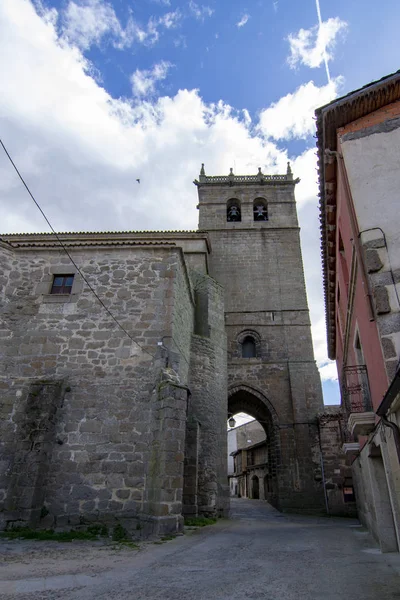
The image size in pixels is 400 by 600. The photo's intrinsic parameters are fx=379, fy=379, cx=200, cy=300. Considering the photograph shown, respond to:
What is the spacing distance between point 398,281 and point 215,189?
21229mm

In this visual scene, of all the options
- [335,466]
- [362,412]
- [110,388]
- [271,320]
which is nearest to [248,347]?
[271,320]

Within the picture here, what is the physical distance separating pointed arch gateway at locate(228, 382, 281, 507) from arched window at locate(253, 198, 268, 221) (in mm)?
11169

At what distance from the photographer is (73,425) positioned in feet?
25.2

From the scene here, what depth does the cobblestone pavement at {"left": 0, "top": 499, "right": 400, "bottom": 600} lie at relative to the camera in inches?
140

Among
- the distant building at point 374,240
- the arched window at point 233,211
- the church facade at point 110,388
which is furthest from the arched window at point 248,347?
the distant building at point 374,240

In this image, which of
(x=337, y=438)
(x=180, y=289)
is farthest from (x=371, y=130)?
(x=337, y=438)

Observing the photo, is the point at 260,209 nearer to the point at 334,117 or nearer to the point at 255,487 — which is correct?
the point at 334,117

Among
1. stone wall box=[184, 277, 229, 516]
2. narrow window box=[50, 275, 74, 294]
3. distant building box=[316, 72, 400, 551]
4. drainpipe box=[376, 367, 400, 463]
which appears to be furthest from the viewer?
stone wall box=[184, 277, 229, 516]

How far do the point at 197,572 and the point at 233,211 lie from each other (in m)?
21.9

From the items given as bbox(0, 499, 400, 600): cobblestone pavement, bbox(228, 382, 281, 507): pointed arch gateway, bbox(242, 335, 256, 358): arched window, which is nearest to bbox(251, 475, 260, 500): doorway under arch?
bbox(228, 382, 281, 507): pointed arch gateway

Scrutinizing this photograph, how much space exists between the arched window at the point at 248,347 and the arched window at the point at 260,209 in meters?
8.46

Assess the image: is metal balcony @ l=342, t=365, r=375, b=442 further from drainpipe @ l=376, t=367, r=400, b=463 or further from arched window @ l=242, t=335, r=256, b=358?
arched window @ l=242, t=335, r=256, b=358

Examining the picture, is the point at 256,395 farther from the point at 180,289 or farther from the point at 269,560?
the point at 269,560

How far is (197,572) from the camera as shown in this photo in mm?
4383
